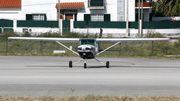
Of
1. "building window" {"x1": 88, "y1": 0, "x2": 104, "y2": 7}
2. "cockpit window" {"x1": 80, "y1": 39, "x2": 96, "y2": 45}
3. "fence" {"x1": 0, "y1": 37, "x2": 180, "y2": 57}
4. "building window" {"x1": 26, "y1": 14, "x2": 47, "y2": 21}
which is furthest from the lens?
"building window" {"x1": 26, "y1": 14, "x2": 47, "y2": 21}

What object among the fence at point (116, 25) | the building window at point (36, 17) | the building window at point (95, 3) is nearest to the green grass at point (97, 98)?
the fence at point (116, 25)

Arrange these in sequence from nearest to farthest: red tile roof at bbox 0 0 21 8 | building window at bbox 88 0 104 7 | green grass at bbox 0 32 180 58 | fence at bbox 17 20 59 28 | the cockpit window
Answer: the cockpit window → green grass at bbox 0 32 180 58 → fence at bbox 17 20 59 28 → building window at bbox 88 0 104 7 → red tile roof at bbox 0 0 21 8

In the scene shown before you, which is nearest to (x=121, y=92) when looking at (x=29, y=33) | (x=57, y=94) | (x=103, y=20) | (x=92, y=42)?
(x=57, y=94)

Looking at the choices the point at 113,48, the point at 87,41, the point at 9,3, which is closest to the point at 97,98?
the point at 87,41

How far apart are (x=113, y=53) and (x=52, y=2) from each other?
19.9 meters

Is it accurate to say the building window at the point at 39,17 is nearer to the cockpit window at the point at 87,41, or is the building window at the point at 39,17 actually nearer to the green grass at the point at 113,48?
the green grass at the point at 113,48

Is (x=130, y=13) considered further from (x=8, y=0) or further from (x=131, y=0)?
(x=8, y=0)

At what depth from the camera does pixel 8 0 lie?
2010 inches

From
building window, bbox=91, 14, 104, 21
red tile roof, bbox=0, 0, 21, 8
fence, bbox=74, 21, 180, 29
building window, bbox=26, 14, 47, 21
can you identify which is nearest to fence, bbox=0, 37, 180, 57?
fence, bbox=74, 21, 180, 29

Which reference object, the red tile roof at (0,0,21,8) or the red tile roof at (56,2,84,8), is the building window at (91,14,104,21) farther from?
the red tile roof at (0,0,21,8)

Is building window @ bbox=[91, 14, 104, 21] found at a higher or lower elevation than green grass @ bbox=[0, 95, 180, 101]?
higher

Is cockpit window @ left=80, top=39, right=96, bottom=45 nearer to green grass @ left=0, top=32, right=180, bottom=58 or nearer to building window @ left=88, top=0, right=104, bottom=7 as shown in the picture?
green grass @ left=0, top=32, right=180, bottom=58

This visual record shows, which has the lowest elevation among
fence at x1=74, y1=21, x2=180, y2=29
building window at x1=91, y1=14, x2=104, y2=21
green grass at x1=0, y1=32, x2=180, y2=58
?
green grass at x1=0, y1=32, x2=180, y2=58

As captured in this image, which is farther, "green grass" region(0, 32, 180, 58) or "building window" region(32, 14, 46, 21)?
"building window" region(32, 14, 46, 21)
